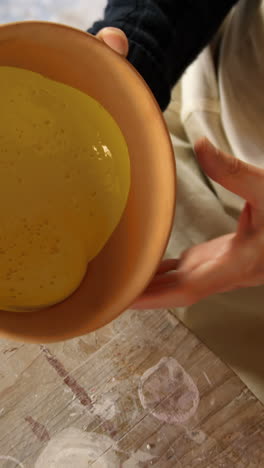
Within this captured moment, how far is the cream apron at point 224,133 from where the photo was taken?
442mm

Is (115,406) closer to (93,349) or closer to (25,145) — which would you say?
(93,349)

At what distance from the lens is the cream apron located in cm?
44

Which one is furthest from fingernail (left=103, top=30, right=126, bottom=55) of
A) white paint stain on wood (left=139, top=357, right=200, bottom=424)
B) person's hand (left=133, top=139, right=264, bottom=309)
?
white paint stain on wood (left=139, top=357, right=200, bottom=424)

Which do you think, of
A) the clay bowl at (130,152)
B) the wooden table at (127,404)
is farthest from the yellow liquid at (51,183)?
the wooden table at (127,404)

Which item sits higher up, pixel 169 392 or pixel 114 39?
pixel 114 39

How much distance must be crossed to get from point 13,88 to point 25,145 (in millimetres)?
34

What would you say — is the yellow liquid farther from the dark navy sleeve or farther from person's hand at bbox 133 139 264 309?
the dark navy sleeve

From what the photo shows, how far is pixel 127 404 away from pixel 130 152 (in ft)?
0.71

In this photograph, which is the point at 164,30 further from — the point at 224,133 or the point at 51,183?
the point at 51,183

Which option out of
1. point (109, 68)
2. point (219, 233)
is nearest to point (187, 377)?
point (219, 233)

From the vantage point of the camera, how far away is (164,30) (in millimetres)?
490

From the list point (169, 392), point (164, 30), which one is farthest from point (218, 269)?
point (164, 30)

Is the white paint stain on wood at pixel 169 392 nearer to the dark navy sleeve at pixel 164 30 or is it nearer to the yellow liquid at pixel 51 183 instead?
the yellow liquid at pixel 51 183

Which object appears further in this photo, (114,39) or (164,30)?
(164,30)
